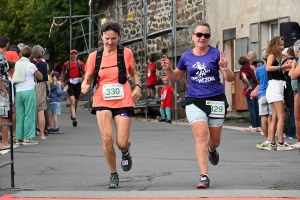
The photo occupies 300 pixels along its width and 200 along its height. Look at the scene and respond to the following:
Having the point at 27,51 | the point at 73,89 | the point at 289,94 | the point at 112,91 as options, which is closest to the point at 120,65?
the point at 112,91

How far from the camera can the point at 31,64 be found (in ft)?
55.5

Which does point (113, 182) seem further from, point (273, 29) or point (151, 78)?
point (151, 78)

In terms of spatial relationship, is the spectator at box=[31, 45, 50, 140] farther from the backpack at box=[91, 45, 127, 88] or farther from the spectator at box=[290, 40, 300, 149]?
the backpack at box=[91, 45, 127, 88]

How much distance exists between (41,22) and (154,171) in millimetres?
42135

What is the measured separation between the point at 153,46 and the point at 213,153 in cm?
2152

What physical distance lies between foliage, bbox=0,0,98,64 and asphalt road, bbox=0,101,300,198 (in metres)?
24.6

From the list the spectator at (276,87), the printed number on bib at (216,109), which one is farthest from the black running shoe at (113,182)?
the spectator at (276,87)

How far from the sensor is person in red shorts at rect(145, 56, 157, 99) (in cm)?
3016

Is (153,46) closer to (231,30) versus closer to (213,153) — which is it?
(231,30)

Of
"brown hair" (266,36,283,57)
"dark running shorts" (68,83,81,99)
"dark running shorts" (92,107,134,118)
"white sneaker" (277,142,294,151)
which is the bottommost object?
"white sneaker" (277,142,294,151)

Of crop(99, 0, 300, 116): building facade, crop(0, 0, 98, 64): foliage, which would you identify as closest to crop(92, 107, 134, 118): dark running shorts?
crop(99, 0, 300, 116): building facade

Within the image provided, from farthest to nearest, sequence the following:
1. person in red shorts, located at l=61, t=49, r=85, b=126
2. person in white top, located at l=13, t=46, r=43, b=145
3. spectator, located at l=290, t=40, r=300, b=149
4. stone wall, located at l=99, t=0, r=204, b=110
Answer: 1. stone wall, located at l=99, t=0, r=204, b=110
2. person in red shorts, located at l=61, t=49, r=85, b=126
3. person in white top, located at l=13, t=46, r=43, b=145
4. spectator, located at l=290, t=40, r=300, b=149

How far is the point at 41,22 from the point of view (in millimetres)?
53312

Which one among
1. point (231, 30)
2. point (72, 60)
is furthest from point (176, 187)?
point (231, 30)
